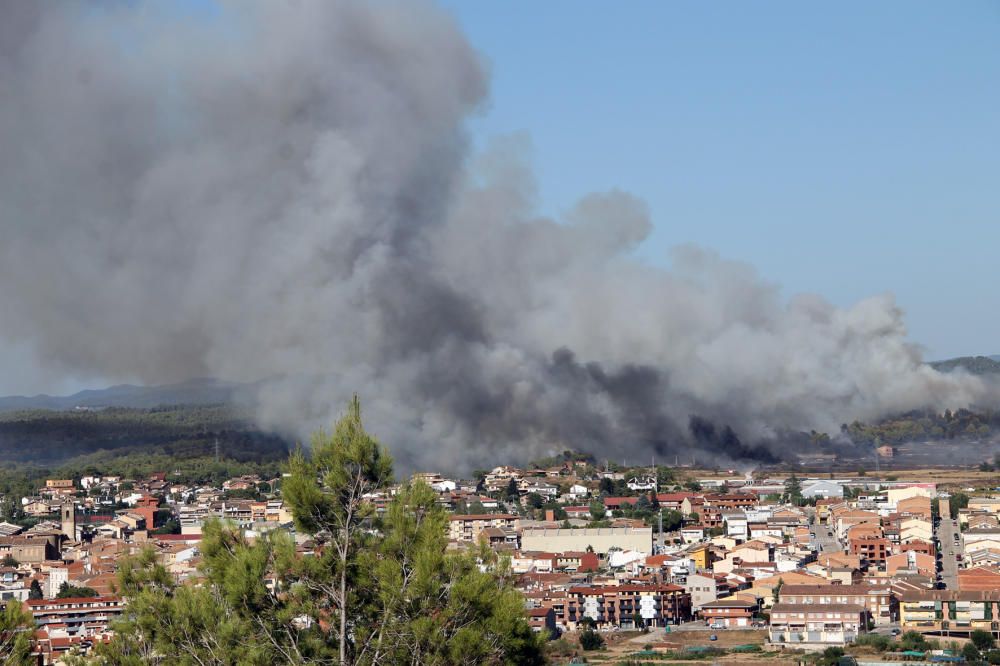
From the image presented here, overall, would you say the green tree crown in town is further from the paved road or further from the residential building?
the paved road

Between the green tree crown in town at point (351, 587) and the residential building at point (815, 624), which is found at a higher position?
the green tree crown in town at point (351, 587)

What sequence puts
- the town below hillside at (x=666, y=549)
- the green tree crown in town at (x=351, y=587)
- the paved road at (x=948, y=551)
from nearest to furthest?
the green tree crown in town at (x=351, y=587), the town below hillside at (x=666, y=549), the paved road at (x=948, y=551)

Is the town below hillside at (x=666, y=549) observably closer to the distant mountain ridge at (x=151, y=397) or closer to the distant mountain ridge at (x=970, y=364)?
the distant mountain ridge at (x=151, y=397)

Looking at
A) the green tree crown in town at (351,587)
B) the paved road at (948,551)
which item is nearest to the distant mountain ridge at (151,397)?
the paved road at (948,551)

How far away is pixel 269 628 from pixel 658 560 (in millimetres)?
20794

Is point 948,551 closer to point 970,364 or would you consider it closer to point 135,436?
point 135,436

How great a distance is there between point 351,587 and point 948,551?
22879 millimetres

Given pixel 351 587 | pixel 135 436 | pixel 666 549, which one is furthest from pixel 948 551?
pixel 135 436

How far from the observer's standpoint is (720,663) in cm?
1814

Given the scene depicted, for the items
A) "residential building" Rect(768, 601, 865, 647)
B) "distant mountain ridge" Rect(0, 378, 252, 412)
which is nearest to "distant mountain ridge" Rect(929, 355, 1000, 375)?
"distant mountain ridge" Rect(0, 378, 252, 412)

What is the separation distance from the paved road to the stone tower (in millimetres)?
17133

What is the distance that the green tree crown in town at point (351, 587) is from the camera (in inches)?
241

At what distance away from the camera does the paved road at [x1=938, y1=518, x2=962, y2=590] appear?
24.1 meters

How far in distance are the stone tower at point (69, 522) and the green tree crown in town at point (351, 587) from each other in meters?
26.9
